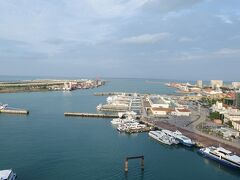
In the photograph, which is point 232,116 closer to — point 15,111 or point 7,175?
point 7,175

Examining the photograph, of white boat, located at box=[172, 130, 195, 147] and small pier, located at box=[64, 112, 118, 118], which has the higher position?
Answer: white boat, located at box=[172, 130, 195, 147]

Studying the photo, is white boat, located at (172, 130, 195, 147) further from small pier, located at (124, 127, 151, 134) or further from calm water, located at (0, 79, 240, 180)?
small pier, located at (124, 127, 151, 134)

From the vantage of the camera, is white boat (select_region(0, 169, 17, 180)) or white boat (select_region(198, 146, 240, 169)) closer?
white boat (select_region(0, 169, 17, 180))

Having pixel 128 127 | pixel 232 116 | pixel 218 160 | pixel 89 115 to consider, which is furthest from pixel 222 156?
pixel 89 115

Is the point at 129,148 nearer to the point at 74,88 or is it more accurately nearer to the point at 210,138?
the point at 210,138

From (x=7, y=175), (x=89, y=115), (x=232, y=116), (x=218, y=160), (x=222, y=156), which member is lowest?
(x=218, y=160)

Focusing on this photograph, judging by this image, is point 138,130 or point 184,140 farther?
point 138,130

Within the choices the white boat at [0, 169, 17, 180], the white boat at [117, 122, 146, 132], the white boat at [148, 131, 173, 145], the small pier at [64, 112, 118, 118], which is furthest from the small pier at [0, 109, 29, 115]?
the white boat at [0, 169, 17, 180]

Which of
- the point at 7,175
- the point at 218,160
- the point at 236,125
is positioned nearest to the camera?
the point at 7,175
